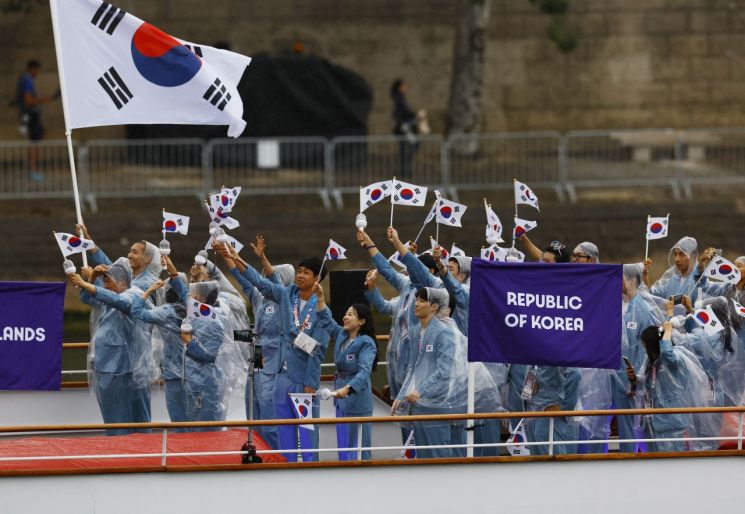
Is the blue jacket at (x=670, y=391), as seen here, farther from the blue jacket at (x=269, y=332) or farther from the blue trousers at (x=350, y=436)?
the blue jacket at (x=269, y=332)

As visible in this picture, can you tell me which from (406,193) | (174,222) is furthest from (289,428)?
(406,193)

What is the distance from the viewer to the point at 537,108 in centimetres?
2948

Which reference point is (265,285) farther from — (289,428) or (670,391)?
(670,391)

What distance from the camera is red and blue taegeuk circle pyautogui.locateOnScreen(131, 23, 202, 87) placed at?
1305 cm

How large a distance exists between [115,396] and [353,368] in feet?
6.30

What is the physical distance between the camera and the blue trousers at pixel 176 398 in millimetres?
12875

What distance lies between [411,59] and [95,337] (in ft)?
56.0

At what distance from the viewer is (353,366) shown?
40.1 feet

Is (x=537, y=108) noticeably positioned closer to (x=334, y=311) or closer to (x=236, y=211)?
(x=236, y=211)

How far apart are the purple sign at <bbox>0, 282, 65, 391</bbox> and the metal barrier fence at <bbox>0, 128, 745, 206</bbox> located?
12266 millimetres

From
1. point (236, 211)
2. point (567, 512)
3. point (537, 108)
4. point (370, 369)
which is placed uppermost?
point (537, 108)

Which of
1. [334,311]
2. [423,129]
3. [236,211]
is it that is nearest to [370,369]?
[334,311]

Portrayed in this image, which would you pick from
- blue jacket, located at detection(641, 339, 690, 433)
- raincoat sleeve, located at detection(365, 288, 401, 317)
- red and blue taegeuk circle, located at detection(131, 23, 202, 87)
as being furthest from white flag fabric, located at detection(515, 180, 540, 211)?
red and blue taegeuk circle, located at detection(131, 23, 202, 87)

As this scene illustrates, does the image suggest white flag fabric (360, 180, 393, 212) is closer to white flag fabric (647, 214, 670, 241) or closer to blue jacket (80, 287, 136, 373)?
blue jacket (80, 287, 136, 373)
